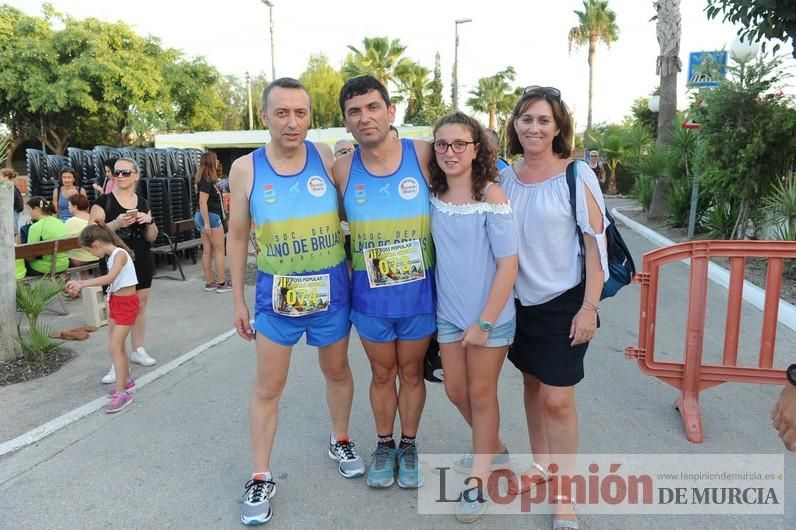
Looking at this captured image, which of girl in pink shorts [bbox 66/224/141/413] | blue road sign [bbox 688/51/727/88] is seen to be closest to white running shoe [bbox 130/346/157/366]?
girl in pink shorts [bbox 66/224/141/413]

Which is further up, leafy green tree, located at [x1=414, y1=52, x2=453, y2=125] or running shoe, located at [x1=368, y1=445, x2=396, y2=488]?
leafy green tree, located at [x1=414, y1=52, x2=453, y2=125]

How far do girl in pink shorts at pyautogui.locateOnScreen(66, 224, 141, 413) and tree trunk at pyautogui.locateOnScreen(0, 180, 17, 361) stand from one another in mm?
972

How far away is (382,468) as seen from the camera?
303 centimetres

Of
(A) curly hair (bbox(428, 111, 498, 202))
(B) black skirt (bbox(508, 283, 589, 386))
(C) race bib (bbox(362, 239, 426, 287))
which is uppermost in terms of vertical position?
(A) curly hair (bbox(428, 111, 498, 202))

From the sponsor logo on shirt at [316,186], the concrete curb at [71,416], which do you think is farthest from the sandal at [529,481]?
the concrete curb at [71,416]

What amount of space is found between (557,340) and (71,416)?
332 cm

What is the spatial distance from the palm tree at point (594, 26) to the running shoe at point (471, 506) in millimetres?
36856

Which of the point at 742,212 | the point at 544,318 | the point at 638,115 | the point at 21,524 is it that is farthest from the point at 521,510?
the point at 638,115

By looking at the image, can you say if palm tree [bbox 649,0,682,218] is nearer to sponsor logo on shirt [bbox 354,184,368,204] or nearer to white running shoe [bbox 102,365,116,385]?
sponsor logo on shirt [bbox 354,184,368,204]

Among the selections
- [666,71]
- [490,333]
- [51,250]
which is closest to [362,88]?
[490,333]

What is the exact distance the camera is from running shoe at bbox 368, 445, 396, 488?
3.00 metres

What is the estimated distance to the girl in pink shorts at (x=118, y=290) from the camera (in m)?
4.12

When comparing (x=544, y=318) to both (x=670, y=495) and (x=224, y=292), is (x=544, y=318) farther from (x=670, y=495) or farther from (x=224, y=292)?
(x=224, y=292)

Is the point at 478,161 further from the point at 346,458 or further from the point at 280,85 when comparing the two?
the point at 346,458
